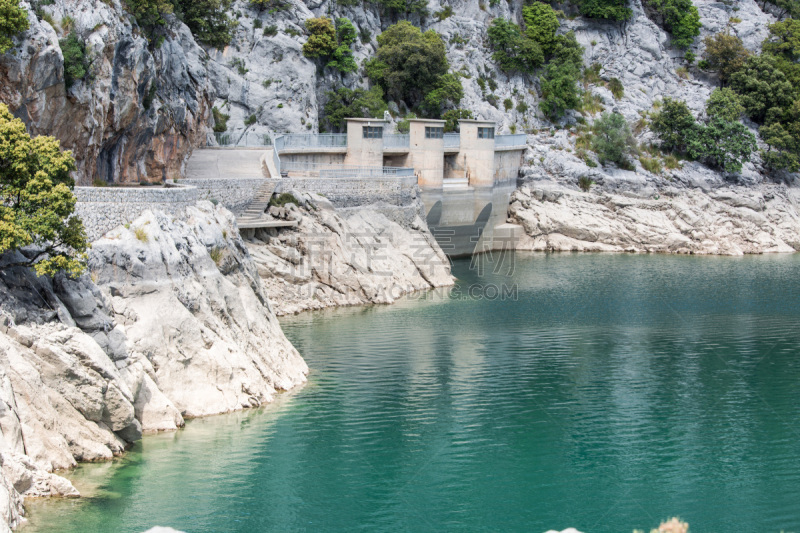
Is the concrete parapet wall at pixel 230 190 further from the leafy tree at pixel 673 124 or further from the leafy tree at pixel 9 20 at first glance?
the leafy tree at pixel 673 124

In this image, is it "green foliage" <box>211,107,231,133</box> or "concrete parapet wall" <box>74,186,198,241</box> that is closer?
"concrete parapet wall" <box>74,186,198,241</box>

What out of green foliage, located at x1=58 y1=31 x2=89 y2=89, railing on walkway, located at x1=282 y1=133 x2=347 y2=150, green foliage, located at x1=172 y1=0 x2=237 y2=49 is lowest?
railing on walkway, located at x1=282 y1=133 x2=347 y2=150

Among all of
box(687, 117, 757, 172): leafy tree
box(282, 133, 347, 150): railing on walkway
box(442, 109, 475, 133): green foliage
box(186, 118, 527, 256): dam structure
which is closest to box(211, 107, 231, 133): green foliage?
box(186, 118, 527, 256): dam structure

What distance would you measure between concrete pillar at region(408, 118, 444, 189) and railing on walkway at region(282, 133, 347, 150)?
21.9 feet

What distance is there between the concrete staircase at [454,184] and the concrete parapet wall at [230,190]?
887 inches

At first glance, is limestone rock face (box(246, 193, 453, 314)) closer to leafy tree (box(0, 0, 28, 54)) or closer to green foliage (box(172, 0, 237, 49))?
green foliage (box(172, 0, 237, 49))

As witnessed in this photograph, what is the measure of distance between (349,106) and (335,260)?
2770 centimetres

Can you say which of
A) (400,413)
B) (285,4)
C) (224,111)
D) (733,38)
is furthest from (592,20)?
(400,413)

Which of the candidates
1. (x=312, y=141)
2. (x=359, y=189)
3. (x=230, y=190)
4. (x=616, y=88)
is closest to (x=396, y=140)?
(x=312, y=141)

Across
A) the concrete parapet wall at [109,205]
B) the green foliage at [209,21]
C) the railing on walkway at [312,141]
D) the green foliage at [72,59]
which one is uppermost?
the green foliage at [209,21]

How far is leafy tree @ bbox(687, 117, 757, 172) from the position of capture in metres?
99.8

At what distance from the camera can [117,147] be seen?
57.7 metres

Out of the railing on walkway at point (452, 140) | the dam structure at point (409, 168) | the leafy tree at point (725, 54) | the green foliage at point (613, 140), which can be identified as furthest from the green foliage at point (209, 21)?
the leafy tree at point (725, 54)

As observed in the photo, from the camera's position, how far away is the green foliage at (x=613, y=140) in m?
97.9
